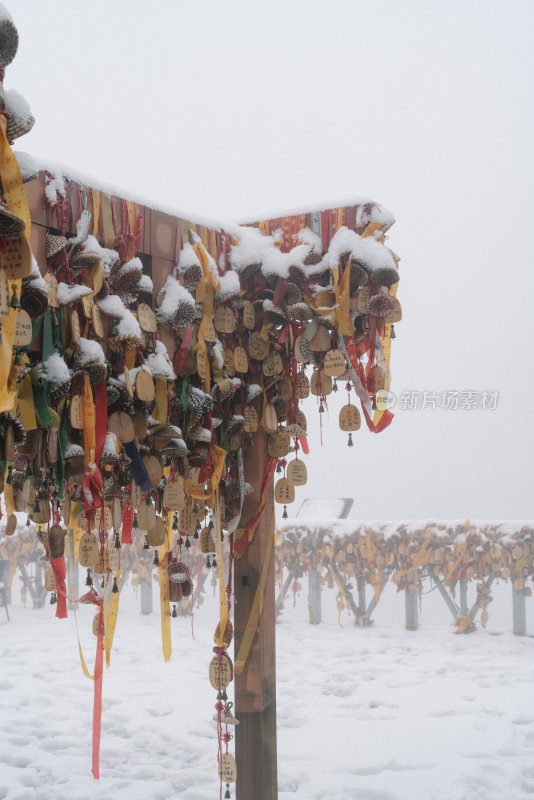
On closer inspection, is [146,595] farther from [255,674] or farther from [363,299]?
[363,299]

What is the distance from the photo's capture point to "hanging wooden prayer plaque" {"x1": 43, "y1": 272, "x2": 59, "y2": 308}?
1.46 meters

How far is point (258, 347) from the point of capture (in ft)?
6.98

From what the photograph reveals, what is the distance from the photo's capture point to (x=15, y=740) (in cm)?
428

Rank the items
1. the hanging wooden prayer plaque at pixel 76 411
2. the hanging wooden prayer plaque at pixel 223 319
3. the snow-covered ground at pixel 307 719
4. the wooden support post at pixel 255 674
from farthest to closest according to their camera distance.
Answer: the snow-covered ground at pixel 307 719
the wooden support post at pixel 255 674
the hanging wooden prayer plaque at pixel 223 319
the hanging wooden prayer plaque at pixel 76 411

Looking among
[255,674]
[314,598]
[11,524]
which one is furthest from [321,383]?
[314,598]

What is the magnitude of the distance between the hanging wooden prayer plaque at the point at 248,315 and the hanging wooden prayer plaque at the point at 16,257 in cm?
114

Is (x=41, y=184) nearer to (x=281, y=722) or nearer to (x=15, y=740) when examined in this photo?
(x=15, y=740)

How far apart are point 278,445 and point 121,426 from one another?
80 cm

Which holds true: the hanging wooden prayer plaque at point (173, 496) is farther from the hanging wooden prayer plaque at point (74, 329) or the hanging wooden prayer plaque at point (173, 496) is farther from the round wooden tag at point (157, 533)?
the hanging wooden prayer plaque at point (74, 329)

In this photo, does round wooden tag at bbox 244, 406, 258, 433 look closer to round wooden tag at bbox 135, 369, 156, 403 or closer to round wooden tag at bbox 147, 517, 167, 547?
round wooden tag at bbox 147, 517, 167, 547

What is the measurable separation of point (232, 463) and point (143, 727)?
3047 mm

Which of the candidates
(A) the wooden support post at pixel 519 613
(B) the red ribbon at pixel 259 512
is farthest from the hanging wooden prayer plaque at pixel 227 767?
(A) the wooden support post at pixel 519 613

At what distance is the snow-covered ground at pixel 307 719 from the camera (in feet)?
11.6

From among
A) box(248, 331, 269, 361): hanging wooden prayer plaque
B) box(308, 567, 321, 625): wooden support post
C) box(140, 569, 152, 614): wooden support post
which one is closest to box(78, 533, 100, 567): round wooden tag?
box(248, 331, 269, 361): hanging wooden prayer plaque
